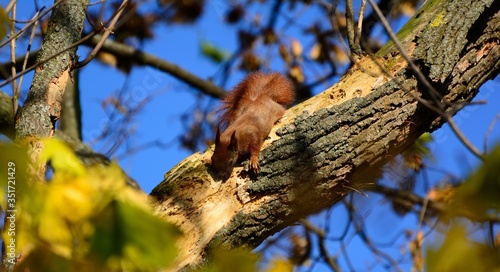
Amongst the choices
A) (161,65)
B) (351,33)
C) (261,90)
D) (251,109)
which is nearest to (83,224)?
(351,33)

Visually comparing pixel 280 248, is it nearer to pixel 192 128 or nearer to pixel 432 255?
pixel 192 128

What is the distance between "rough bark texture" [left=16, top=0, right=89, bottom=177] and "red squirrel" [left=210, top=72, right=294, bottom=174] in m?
0.85

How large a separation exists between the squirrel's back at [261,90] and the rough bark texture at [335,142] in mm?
1076

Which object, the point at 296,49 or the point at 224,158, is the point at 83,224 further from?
the point at 296,49

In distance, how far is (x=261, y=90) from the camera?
11.4ft

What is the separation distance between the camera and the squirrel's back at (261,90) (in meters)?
3.47

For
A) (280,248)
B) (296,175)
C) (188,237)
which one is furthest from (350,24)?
(280,248)

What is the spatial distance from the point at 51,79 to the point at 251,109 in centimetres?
137

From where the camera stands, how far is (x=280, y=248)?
12.6 feet

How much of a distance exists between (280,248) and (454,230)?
3.12 metres

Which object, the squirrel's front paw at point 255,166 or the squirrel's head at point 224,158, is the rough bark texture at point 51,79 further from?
the squirrel's front paw at point 255,166

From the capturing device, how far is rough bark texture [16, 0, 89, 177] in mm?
2096

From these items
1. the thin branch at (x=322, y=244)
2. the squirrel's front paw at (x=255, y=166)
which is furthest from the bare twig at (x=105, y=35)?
the thin branch at (x=322, y=244)

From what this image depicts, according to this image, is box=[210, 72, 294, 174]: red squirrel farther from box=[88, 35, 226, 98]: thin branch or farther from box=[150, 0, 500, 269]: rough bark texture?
box=[88, 35, 226, 98]: thin branch
